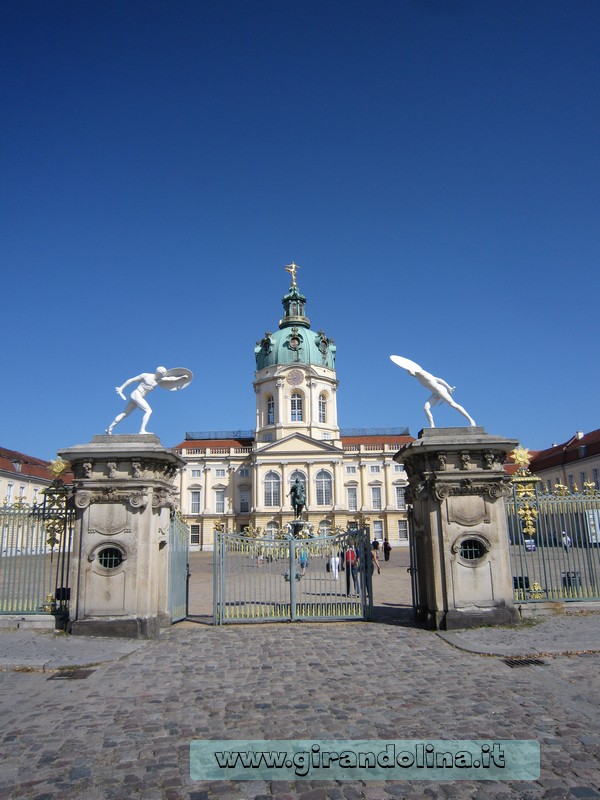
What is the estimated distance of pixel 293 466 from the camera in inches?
2549

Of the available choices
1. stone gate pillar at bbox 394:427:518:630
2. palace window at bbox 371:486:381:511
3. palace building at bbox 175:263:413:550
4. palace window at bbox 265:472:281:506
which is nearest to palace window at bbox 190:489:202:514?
palace building at bbox 175:263:413:550

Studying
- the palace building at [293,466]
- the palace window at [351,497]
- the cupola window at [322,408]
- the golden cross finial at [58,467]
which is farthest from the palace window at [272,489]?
the golden cross finial at [58,467]

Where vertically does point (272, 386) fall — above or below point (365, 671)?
above

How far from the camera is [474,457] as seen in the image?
38.7 feet

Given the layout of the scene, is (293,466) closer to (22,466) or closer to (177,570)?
(22,466)

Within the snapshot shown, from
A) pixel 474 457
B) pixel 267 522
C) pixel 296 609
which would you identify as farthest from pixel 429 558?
pixel 267 522

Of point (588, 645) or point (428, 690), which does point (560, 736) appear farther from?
point (588, 645)

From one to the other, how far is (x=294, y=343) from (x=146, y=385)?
187 ft

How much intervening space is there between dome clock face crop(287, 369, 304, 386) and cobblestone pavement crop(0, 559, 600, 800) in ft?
189

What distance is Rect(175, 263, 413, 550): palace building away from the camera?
6469cm

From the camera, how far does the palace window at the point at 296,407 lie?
6844cm

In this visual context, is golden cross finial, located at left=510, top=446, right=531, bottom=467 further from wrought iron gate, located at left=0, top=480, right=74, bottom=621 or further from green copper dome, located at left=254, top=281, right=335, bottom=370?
green copper dome, located at left=254, top=281, right=335, bottom=370

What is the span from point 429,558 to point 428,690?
14.8 feet

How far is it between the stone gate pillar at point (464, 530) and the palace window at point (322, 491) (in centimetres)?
5302
